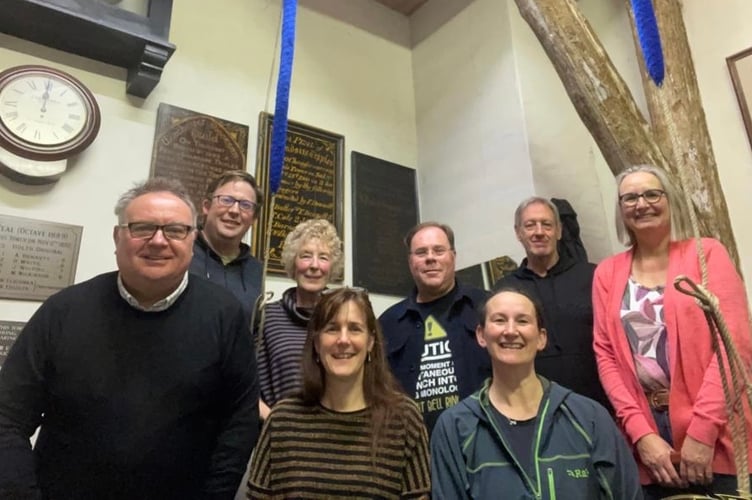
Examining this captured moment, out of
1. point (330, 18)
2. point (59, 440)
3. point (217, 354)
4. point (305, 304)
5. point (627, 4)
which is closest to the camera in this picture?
point (59, 440)

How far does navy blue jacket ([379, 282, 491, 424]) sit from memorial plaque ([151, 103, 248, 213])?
1.23 meters

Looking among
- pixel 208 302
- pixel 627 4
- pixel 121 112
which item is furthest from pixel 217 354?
pixel 627 4

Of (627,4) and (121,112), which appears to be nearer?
(121,112)

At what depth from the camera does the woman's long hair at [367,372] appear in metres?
1.23

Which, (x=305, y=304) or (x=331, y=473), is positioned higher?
(x=305, y=304)

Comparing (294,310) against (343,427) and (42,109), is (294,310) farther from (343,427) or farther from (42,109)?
(42,109)

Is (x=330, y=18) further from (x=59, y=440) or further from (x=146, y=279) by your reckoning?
(x=59, y=440)

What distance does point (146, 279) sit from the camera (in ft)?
3.78

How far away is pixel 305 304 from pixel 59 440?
2.39 feet

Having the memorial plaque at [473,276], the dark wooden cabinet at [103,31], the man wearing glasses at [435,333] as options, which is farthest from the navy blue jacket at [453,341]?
the dark wooden cabinet at [103,31]

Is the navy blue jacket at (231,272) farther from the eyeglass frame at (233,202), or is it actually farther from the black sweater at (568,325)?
the black sweater at (568,325)

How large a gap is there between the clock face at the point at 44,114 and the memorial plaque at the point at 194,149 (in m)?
0.31

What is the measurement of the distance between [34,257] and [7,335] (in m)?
0.30

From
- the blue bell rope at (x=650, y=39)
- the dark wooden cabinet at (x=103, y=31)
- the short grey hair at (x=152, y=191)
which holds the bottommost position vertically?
the short grey hair at (x=152, y=191)
